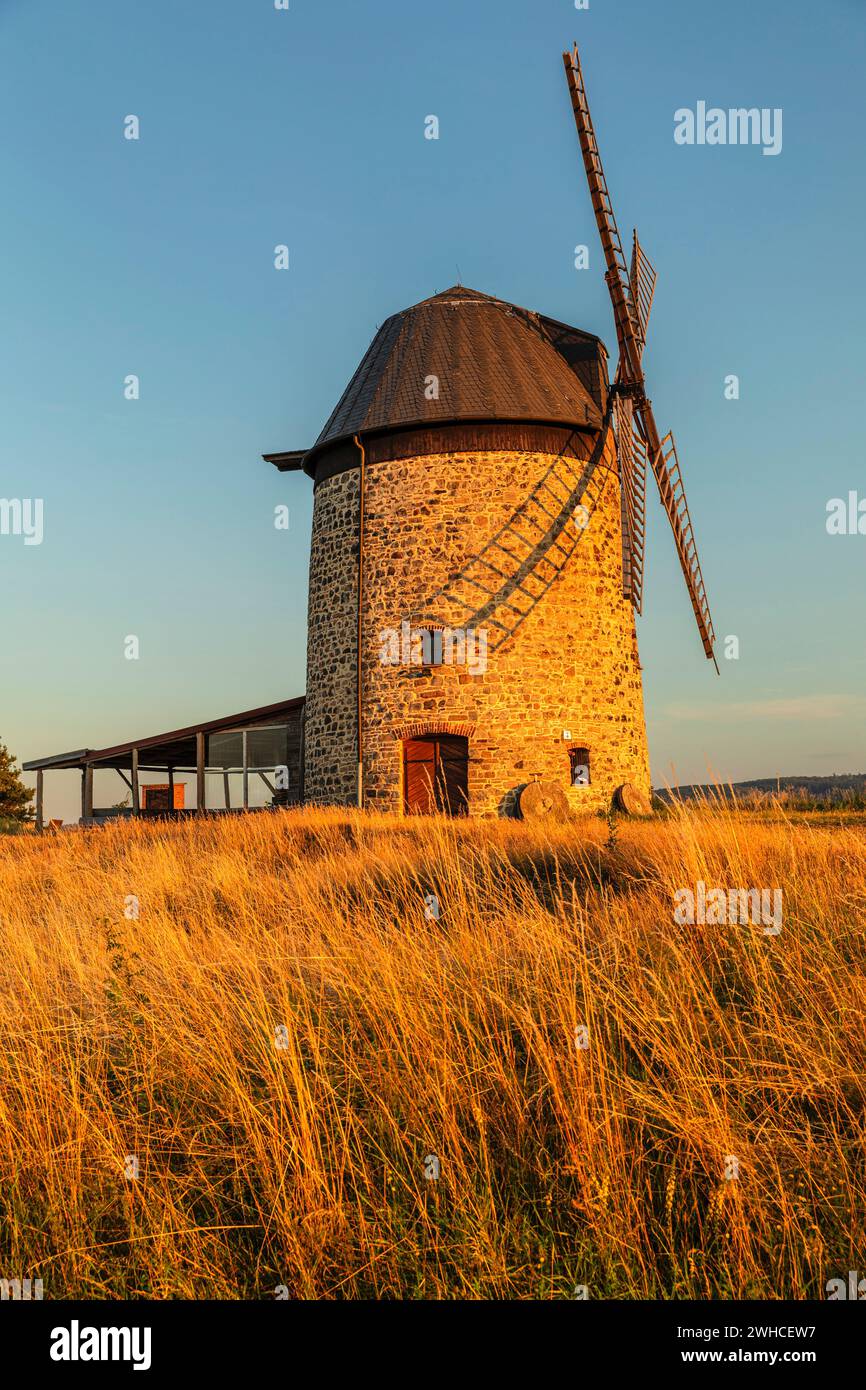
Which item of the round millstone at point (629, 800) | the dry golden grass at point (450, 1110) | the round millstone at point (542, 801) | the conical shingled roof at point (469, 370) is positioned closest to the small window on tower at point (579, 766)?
the round millstone at point (542, 801)

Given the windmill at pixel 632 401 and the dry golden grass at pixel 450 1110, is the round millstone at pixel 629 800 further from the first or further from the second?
the dry golden grass at pixel 450 1110

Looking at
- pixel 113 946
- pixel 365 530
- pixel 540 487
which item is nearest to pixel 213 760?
pixel 365 530

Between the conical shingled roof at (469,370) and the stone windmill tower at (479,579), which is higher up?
the conical shingled roof at (469,370)

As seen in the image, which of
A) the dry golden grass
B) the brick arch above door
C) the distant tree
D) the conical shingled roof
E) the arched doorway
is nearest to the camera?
the dry golden grass

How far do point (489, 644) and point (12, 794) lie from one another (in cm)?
3321

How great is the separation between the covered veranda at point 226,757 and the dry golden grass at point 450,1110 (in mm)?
16488

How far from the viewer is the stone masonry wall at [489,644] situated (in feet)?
61.7

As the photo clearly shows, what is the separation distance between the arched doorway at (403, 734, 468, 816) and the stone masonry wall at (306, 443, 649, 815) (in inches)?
8.7

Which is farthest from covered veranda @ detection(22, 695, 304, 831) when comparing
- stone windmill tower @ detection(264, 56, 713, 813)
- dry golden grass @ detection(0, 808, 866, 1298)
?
dry golden grass @ detection(0, 808, 866, 1298)

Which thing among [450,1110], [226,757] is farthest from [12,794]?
[450,1110]

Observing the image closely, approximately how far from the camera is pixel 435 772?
1900 cm

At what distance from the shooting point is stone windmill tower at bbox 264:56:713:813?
18.8m

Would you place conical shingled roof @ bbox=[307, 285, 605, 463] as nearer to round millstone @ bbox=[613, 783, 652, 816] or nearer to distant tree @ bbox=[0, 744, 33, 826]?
round millstone @ bbox=[613, 783, 652, 816]
